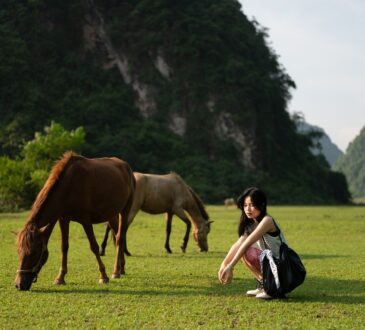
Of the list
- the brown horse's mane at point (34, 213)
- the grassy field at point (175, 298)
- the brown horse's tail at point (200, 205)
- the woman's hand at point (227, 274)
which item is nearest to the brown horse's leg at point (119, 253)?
→ the grassy field at point (175, 298)

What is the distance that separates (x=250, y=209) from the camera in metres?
7.46

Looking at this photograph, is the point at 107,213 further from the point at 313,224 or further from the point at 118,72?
the point at 118,72

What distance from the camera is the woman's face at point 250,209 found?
7438 millimetres

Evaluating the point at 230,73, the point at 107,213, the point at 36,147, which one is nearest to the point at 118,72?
the point at 230,73

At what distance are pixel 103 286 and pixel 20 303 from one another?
1670 millimetres

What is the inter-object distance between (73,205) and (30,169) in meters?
30.0

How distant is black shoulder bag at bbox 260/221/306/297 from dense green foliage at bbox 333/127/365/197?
149379 millimetres

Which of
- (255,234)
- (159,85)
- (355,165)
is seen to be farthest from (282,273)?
(355,165)

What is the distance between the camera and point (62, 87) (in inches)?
2778

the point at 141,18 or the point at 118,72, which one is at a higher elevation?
the point at 141,18

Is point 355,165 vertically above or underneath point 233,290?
above

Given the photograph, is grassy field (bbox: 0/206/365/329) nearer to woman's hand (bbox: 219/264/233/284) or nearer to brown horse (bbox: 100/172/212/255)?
woman's hand (bbox: 219/264/233/284)

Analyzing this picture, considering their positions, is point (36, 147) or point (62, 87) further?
point (62, 87)

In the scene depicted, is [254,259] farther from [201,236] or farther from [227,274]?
[201,236]
